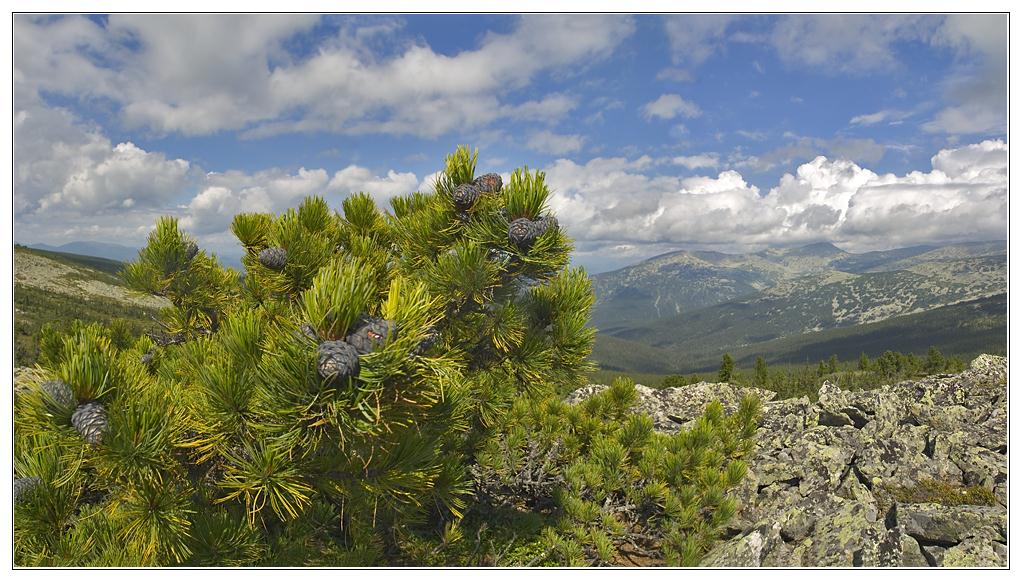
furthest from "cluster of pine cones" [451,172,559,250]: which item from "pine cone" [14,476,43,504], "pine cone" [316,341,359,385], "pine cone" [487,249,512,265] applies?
"pine cone" [14,476,43,504]

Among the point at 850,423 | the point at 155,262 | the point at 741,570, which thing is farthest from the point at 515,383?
the point at 850,423

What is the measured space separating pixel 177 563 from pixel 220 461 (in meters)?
0.62

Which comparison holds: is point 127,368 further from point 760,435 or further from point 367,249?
point 760,435

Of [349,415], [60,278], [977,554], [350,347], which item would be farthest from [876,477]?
[60,278]

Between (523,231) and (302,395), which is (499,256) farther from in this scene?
(302,395)

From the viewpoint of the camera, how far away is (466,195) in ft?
11.8

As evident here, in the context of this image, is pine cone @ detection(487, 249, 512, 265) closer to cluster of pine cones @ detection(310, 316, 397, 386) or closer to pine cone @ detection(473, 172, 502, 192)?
pine cone @ detection(473, 172, 502, 192)

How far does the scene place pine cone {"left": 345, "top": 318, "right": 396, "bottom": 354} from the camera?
2119 mm

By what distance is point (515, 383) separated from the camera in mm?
4316

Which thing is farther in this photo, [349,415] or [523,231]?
[523,231]

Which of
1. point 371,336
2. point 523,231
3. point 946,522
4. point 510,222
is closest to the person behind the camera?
point 371,336

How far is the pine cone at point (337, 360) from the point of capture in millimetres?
2033

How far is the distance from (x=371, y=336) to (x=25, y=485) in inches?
81.1

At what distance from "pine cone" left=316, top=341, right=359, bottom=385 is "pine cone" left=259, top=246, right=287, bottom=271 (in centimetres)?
188
